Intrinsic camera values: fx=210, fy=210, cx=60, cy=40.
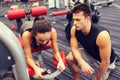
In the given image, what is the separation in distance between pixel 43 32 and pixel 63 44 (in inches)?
72.5

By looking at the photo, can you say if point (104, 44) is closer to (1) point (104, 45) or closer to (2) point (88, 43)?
(1) point (104, 45)

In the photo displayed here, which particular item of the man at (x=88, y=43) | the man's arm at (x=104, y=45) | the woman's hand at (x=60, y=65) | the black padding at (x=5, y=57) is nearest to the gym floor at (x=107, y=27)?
the man at (x=88, y=43)

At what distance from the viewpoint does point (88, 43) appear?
203 centimetres

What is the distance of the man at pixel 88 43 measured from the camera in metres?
1.89

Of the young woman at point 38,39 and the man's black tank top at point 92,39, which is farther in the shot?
the man's black tank top at point 92,39

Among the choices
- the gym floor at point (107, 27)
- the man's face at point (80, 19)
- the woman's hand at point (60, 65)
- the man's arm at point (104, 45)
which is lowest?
the gym floor at point (107, 27)

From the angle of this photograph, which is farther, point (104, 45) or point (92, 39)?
point (92, 39)

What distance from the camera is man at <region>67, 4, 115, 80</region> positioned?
189 cm

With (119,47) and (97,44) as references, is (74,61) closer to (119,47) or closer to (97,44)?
(97,44)

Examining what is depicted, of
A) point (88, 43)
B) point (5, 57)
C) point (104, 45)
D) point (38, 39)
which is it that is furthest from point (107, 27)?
point (5, 57)

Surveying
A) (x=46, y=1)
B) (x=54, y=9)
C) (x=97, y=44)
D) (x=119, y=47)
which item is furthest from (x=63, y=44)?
(x=46, y=1)

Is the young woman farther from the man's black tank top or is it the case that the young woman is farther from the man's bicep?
the man's bicep

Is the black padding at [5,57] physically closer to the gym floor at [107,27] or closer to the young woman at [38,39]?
the young woman at [38,39]

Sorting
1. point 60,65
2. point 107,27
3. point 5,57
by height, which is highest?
point 5,57
